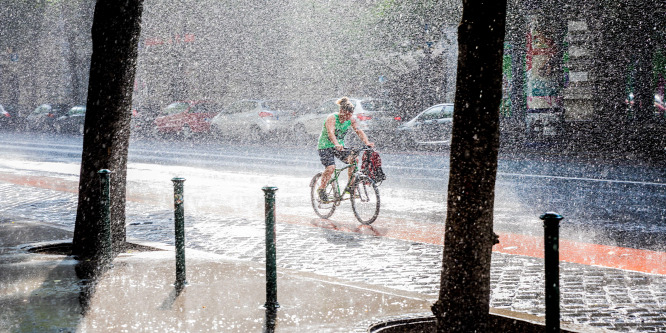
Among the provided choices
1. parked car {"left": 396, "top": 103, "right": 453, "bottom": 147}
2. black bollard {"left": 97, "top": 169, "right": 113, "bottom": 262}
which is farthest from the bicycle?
parked car {"left": 396, "top": 103, "right": 453, "bottom": 147}

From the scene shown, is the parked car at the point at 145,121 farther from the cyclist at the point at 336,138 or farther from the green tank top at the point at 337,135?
the green tank top at the point at 337,135

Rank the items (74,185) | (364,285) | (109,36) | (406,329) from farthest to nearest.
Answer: (74,185), (109,36), (364,285), (406,329)

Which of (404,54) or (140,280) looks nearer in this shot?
(140,280)

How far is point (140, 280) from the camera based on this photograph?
615cm

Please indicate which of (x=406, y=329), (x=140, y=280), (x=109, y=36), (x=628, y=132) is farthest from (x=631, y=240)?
(x=628, y=132)

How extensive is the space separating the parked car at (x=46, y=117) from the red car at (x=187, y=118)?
27.2ft

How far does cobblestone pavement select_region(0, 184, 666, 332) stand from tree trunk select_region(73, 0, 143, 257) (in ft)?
4.21

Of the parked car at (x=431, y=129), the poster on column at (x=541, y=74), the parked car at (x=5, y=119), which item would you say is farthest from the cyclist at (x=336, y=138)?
the parked car at (x=5, y=119)

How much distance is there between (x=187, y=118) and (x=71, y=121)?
8.29 metres

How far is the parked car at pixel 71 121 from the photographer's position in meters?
34.8

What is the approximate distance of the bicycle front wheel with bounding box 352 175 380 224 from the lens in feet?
30.9

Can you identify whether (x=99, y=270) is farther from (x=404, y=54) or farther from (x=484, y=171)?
(x=404, y=54)

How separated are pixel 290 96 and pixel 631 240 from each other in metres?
28.1

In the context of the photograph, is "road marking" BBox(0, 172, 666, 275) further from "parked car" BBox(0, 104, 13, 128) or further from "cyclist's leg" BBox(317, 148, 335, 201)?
"parked car" BBox(0, 104, 13, 128)
